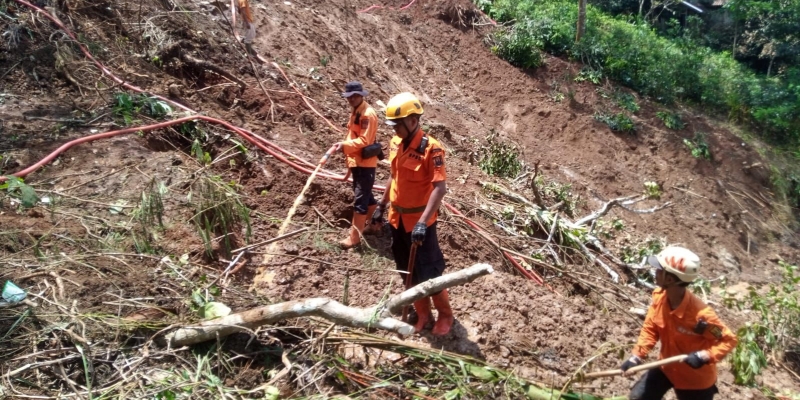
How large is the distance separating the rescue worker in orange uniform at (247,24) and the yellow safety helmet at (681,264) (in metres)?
6.20

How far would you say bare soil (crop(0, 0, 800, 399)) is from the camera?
159 inches

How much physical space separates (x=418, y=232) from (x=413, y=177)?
392 millimetres

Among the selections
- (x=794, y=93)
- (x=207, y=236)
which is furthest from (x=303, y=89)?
(x=794, y=93)

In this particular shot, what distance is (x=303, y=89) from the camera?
7.75 meters

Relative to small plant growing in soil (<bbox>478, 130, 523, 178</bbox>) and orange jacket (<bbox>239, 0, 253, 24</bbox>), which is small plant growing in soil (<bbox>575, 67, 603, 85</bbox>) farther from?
orange jacket (<bbox>239, 0, 253, 24</bbox>)

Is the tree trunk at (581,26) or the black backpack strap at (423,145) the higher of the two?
the black backpack strap at (423,145)

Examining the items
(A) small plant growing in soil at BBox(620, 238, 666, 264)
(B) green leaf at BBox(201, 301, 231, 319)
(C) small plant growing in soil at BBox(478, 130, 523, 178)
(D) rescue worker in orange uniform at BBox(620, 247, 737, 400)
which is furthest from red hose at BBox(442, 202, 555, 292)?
(B) green leaf at BBox(201, 301, 231, 319)

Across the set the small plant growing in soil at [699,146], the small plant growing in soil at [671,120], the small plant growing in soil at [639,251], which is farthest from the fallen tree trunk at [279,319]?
the small plant growing in soil at [671,120]

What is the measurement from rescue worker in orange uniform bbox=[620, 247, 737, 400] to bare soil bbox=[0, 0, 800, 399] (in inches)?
26.5

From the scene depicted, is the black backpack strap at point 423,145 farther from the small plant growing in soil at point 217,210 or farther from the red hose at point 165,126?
the red hose at point 165,126

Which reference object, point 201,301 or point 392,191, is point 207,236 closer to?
point 201,301

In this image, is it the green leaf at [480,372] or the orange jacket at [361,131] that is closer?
the green leaf at [480,372]

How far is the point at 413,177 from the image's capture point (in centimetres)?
384

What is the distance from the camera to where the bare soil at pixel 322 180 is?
4039 mm
